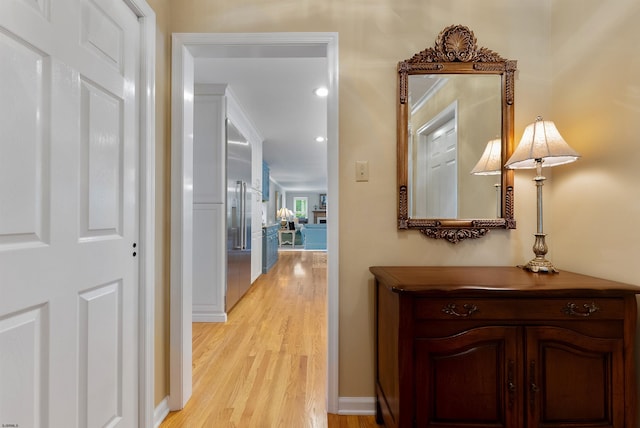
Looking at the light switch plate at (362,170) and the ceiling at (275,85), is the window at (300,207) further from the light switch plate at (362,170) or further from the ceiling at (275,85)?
the light switch plate at (362,170)

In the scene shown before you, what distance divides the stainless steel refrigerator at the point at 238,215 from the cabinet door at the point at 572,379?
272 cm

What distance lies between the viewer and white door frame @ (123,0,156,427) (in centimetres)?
143

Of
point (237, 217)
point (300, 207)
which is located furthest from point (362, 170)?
point (300, 207)

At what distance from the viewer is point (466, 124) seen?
5.54 ft

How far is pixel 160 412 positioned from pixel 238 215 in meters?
2.23

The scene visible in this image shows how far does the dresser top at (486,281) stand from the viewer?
3.76 feet

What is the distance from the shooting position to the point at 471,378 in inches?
45.8

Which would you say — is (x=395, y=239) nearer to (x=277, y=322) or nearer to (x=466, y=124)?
(x=466, y=124)

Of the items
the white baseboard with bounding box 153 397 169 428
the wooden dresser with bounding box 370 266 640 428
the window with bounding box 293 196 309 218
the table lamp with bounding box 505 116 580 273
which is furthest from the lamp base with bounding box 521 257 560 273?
the window with bounding box 293 196 309 218

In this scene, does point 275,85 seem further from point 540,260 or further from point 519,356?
point 519,356

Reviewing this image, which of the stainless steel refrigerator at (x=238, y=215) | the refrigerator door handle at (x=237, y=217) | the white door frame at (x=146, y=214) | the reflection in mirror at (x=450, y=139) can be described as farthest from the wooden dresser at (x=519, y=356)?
the refrigerator door handle at (x=237, y=217)

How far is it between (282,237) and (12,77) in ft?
31.7

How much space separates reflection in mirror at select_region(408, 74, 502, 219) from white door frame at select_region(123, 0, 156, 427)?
1.38m

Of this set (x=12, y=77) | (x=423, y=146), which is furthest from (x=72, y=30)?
(x=423, y=146)
